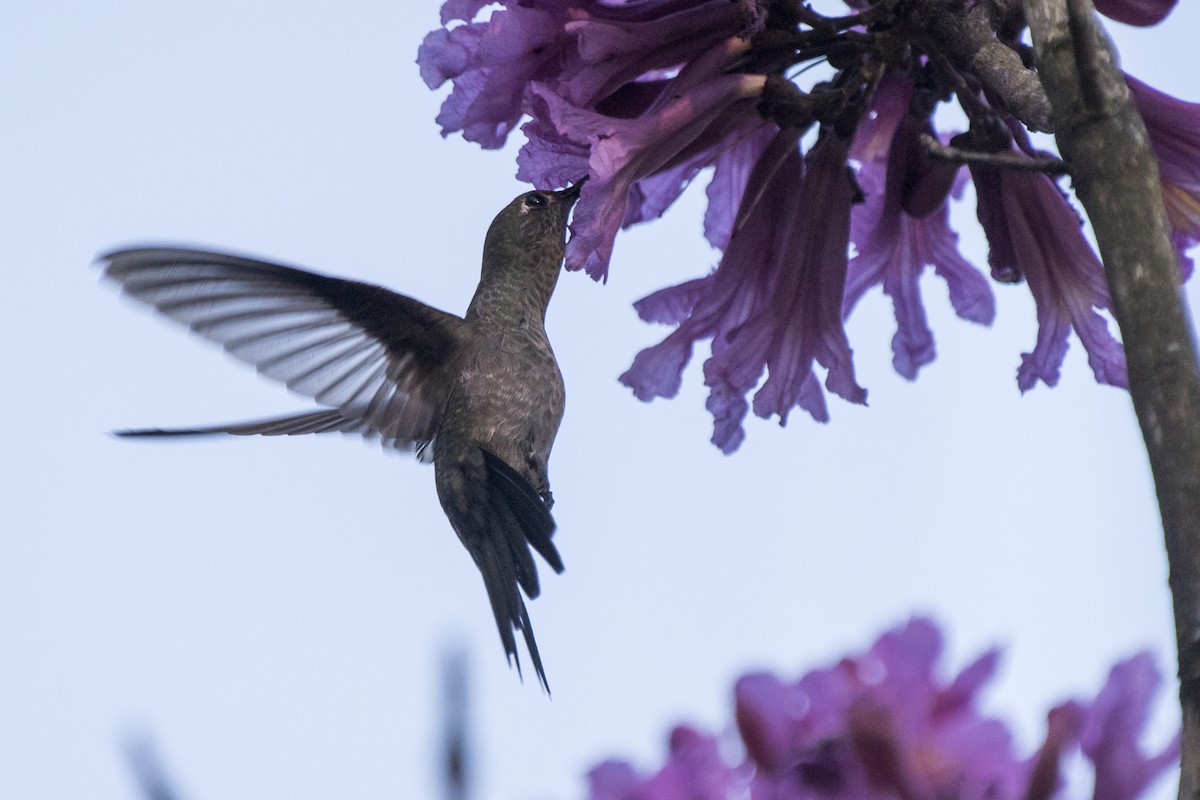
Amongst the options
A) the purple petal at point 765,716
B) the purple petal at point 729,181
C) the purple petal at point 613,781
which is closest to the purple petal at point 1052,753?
the purple petal at point 765,716

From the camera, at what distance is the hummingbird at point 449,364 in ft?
9.24

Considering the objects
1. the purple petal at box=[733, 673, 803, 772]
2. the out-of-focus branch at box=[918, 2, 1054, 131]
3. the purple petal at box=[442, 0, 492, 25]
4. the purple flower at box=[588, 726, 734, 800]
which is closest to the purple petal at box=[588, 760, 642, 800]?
the purple flower at box=[588, 726, 734, 800]

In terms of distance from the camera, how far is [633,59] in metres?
2.47

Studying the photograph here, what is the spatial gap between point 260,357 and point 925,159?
1261 mm

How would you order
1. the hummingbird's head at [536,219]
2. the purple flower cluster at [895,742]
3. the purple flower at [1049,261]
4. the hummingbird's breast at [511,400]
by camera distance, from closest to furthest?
the purple flower cluster at [895,742] → the purple flower at [1049,261] → the hummingbird's breast at [511,400] → the hummingbird's head at [536,219]

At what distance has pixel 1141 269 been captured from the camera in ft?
4.98

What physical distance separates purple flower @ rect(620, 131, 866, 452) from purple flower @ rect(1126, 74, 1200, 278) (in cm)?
47

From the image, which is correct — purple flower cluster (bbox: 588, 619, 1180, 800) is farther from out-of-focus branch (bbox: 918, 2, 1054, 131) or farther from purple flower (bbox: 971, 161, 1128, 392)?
purple flower (bbox: 971, 161, 1128, 392)

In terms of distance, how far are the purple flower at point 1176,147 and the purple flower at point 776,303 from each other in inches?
18.7

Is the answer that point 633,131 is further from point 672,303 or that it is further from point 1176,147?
point 1176,147

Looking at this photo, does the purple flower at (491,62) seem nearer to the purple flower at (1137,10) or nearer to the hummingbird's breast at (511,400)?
the hummingbird's breast at (511,400)

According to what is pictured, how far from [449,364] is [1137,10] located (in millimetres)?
1540

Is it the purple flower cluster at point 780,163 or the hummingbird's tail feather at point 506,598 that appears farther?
the hummingbird's tail feather at point 506,598

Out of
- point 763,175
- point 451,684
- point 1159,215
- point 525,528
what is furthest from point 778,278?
point 451,684
